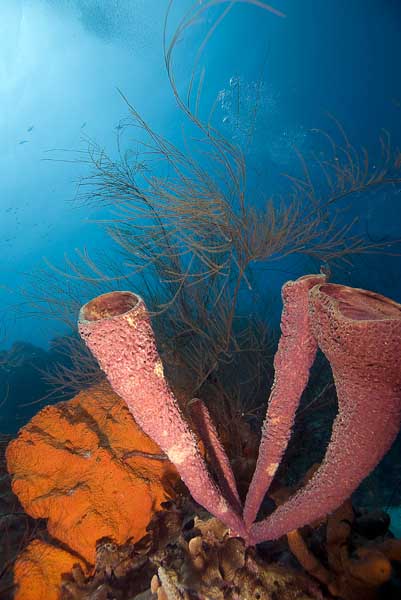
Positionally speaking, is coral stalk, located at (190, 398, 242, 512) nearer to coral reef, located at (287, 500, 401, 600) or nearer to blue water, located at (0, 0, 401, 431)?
coral reef, located at (287, 500, 401, 600)

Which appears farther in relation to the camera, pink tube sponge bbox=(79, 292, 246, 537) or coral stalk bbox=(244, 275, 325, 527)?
coral stalk bbox=(244, 275, 325, 527)

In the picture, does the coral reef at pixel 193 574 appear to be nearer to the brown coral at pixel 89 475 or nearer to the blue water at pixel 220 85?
the brown coral at pixel 89 475

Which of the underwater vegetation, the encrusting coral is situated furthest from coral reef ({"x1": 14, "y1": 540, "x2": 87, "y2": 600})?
the encrusting coral

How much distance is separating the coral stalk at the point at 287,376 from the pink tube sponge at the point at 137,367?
0.42 metres

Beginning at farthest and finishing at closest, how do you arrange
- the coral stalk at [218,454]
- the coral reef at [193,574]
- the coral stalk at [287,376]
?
the coral stalk at [218,454] → the coral reef at [193,574] → the coral stalk at [287,376]

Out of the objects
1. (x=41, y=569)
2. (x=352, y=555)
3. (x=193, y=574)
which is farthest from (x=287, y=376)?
(x=41, y=569)

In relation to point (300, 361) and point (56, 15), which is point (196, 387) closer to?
point (300, 361)

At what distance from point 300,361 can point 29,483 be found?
2818 mm

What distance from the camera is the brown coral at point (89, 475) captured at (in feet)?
8.59

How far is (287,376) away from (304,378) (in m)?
0.09

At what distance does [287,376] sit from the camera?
1.55 metres

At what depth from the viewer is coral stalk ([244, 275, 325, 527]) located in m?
1.38

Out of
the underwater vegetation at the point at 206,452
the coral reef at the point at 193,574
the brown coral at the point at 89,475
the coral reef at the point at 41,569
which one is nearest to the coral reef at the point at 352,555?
the underwater vegetation at the point at 206,452

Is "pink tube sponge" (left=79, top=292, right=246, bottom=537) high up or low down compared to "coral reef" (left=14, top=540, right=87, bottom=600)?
up
